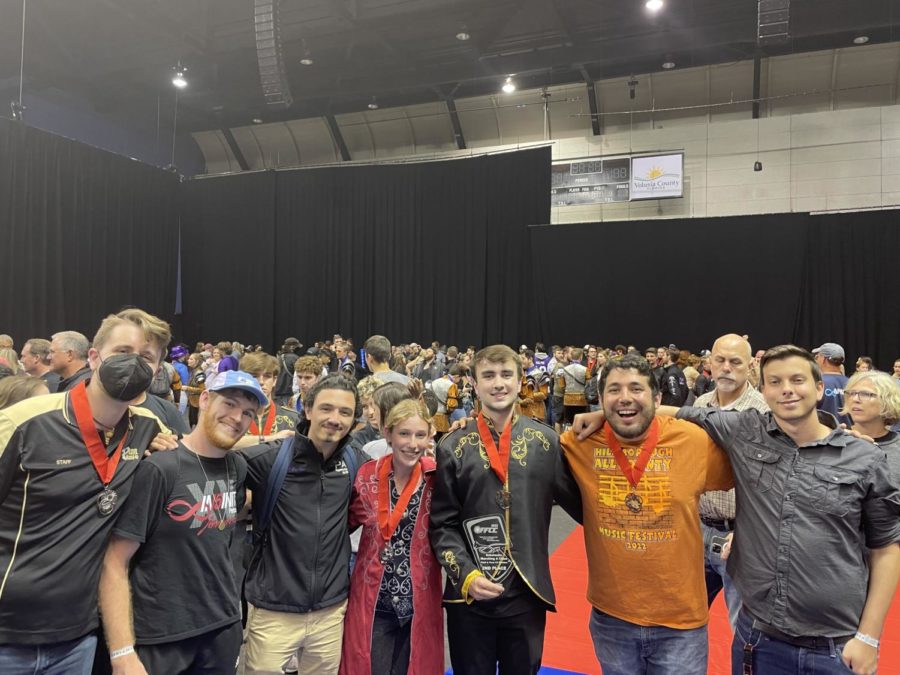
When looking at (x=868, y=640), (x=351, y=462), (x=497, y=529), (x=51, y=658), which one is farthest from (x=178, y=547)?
(x=868, y=640)

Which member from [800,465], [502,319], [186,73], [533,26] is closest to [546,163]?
[533,26]

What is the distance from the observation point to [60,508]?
1646 millimetres

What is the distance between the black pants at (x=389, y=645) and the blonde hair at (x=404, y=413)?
2.28 ft

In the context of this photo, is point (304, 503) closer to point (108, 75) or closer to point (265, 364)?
point (265, 364)

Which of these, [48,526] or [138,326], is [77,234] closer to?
[138,326]

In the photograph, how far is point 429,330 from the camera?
1569 centimetres

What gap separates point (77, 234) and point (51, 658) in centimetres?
1593

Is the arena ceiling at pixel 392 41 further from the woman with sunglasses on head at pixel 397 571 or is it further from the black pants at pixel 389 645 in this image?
the black pants at pixel 389 645

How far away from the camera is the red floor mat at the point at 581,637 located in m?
3.20

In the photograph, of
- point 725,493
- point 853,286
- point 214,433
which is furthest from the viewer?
point 853,286

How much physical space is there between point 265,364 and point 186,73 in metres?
12.9

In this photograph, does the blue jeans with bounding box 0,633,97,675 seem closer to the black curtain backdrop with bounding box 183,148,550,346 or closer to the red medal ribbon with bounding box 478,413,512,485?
the red medal ribbon with bounding box 478,413,512,485

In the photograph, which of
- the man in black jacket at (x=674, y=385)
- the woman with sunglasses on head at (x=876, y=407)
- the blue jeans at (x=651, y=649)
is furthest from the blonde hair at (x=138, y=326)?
the man in black jacket at (x=674, y=385)

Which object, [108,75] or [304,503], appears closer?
[304,503]
